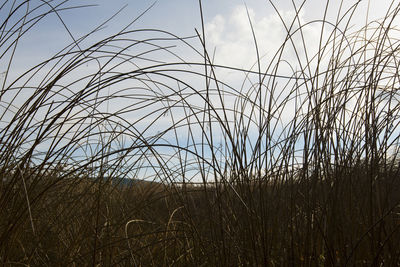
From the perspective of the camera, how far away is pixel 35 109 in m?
1.31

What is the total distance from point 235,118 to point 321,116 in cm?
35

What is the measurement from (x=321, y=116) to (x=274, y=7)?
0.46m

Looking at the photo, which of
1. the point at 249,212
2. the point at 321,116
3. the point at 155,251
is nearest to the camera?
the point at 249,212

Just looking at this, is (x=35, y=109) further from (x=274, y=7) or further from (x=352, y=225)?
(x=352, y=225)

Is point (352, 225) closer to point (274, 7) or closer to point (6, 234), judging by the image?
point (274, 7)

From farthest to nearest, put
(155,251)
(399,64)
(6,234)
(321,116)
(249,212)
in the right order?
(155,251)
(399,64)
(321,116)
(249,212)
(6,234)

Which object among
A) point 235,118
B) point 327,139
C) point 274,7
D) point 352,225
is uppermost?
point 274,7

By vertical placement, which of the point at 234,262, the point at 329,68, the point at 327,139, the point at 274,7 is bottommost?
the point at 234,262

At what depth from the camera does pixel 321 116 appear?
1620 mm

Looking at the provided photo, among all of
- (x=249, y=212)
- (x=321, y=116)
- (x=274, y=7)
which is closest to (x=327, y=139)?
(x=321, y=116)

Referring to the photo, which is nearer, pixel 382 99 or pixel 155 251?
pixel 382 99

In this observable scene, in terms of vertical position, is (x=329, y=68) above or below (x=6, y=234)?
above

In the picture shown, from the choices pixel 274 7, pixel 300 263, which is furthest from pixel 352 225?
pixel 274 7

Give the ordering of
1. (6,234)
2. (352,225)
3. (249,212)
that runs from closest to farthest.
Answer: (6,234) → (249,212) → (352,225)
